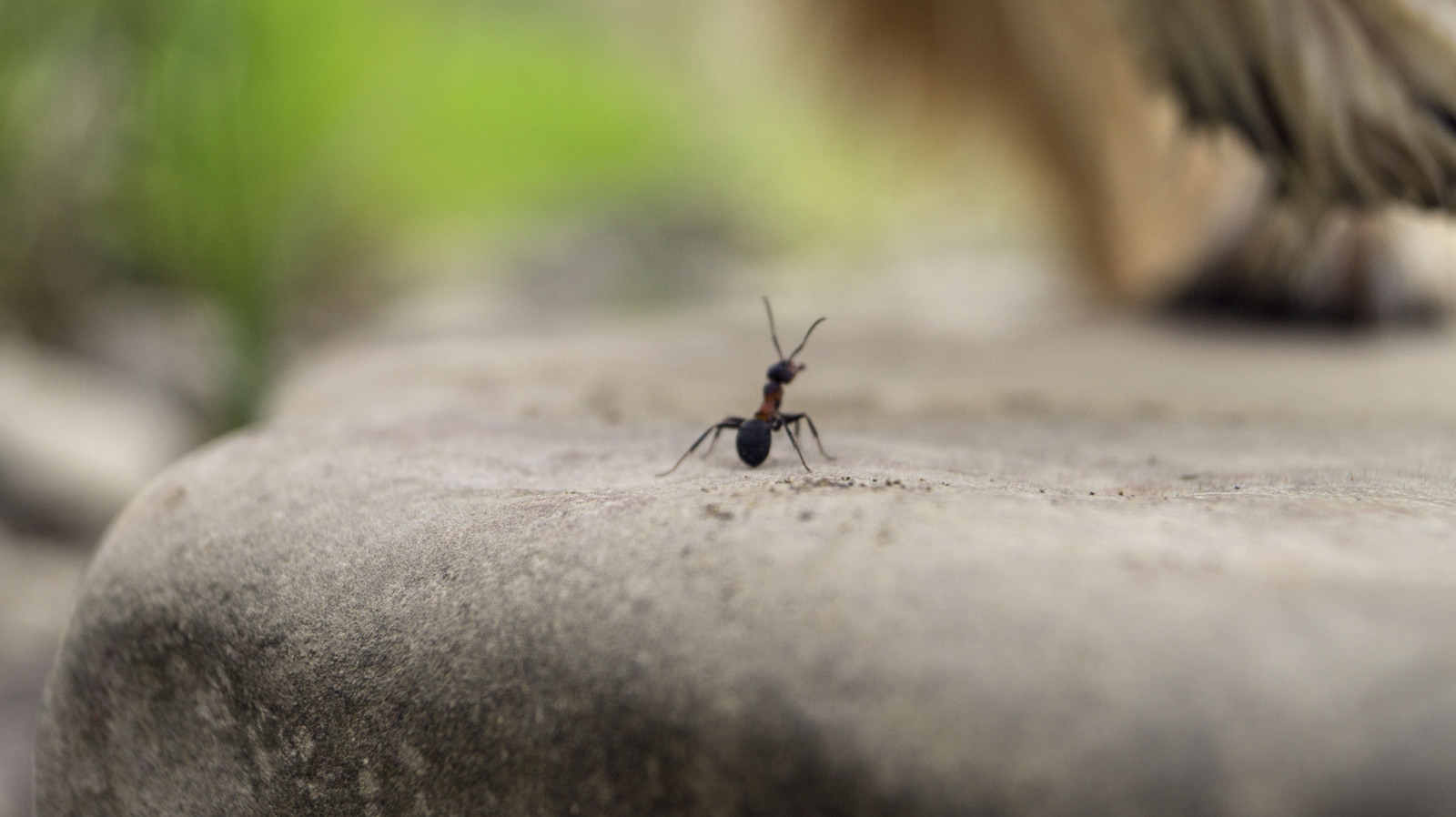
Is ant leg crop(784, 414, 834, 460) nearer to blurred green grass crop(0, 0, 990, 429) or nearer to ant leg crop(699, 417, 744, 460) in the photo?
ant leg crop(699, 417, 744, 460)

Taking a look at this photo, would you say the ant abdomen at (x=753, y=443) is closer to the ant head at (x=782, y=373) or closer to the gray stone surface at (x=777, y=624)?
the gray stone surface at (x=777, y=624)

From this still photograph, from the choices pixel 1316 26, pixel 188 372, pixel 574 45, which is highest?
pixel 574 45

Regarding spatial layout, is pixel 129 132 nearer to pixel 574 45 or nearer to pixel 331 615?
pixel 574 45

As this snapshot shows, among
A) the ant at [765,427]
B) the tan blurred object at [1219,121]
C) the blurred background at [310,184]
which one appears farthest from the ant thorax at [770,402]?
the blurred background at [310,184]

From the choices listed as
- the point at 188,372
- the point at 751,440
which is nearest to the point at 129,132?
the point at 188,372

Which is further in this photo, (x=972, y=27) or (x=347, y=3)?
(x=347, y=3)

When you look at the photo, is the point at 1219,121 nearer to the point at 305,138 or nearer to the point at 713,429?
the point at 713,429

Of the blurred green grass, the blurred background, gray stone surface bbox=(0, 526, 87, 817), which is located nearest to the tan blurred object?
the blurred background
